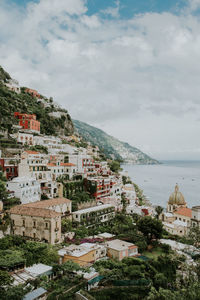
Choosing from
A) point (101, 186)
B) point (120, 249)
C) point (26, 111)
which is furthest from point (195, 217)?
point (26, 111)

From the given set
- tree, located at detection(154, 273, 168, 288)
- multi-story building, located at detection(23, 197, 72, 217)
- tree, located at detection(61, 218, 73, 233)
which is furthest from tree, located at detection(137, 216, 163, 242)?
multi-story building, located at detection(23, 197, 72, 217)

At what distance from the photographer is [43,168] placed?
127 feet

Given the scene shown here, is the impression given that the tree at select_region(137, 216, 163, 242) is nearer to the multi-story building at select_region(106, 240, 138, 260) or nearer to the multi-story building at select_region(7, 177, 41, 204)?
the multi-story building at select_region(106, 240, 138, 260)

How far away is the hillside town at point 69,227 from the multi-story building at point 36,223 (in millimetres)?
107

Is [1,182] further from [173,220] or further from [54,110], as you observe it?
[54,110]

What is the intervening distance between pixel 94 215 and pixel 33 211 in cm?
1076

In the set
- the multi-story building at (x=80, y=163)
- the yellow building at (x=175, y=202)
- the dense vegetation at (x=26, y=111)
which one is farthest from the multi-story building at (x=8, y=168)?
the yellow building at (x=175, y=202)

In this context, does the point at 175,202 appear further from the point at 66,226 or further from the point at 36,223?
the point at 36,223

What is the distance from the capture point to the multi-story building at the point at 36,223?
90.1 ft

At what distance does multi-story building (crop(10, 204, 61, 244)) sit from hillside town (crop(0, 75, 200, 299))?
0.11m

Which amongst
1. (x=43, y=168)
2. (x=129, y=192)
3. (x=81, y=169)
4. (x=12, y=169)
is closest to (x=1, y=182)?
(x=12, y=169)

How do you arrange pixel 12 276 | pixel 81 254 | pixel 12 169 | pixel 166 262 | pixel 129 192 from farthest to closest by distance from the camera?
pixel 129 192 → pixel 12 169 → pixel 166 262 → pixel 81 254 → pixel 12 276

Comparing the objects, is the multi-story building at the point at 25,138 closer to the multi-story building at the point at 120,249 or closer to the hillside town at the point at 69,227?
the hillside town at the point at 69,227

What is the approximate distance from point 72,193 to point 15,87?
158 feet
